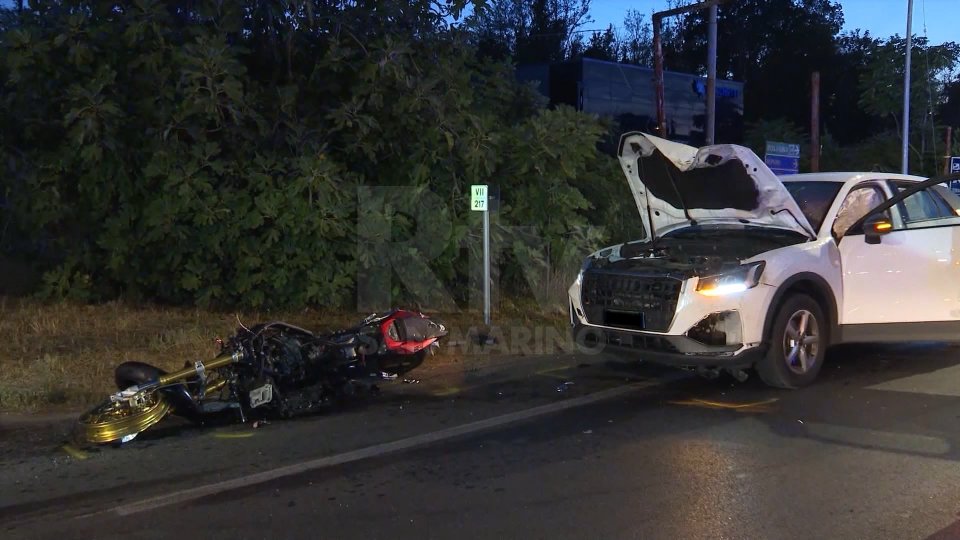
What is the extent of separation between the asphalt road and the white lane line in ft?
0.06

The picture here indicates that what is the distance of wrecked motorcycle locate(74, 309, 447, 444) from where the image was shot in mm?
6387

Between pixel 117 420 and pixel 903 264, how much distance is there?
6.62 m

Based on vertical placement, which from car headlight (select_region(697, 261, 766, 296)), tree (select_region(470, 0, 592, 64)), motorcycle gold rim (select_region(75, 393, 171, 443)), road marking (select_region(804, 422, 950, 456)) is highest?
tree (select_region(470, 0, 592, 64))

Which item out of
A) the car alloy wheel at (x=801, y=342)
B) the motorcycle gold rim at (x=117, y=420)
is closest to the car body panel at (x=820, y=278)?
the car alloy wheel at (x=801, y=342)

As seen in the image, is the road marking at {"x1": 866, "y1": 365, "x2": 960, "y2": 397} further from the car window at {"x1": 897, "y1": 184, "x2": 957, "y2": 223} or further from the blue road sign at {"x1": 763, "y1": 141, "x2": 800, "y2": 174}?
the blue road sign at {"x1": 763, "y1": 141, "x2": 800, "y2": 174}

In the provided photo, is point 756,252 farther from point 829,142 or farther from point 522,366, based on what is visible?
point 829,142

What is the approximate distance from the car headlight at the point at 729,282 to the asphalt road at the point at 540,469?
0.92m

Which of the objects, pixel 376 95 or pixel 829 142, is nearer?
pixel 376 95

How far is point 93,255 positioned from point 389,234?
3830mm

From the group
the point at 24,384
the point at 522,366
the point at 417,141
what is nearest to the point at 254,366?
the point at 24,384

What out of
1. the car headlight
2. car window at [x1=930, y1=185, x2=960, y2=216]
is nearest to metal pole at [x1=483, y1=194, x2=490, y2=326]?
the car headlight

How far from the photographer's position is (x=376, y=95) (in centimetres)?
1024

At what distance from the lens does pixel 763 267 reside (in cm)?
706

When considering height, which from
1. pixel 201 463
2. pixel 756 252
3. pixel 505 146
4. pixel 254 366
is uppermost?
pixel 505 146
